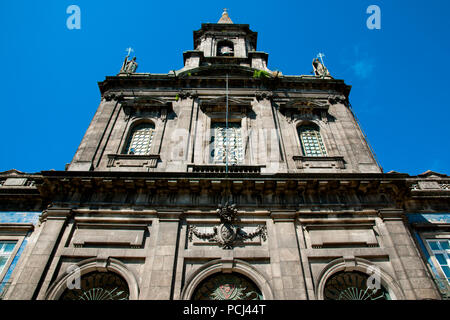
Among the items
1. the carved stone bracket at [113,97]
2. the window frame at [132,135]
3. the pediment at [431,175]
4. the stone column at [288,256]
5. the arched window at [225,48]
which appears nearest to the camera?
the stone column at [288,256]

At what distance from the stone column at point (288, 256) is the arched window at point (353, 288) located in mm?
917

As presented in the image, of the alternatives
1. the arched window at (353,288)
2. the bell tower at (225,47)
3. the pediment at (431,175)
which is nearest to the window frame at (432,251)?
A: the arched window at (353,288)

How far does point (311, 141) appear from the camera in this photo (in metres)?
13.5

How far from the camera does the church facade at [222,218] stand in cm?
864

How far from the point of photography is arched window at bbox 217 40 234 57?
67.6 feet

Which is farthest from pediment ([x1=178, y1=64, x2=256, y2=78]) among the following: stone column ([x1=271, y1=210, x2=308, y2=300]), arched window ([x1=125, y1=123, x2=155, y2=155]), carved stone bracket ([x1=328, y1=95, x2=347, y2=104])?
stone column ([x1=271, y1=210, x2=308, y2=300])

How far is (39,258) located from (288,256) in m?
7.02

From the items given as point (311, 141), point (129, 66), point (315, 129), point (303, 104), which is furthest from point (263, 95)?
point (129, 66)

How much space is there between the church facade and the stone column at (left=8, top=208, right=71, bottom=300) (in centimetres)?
3

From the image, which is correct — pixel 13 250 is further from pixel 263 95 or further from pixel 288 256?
pixel 263 95

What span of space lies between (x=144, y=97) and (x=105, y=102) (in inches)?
73.7

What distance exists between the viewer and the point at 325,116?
1430 centimetres

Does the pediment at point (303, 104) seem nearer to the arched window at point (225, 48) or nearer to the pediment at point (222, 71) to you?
the pediment at point (222, 71)
